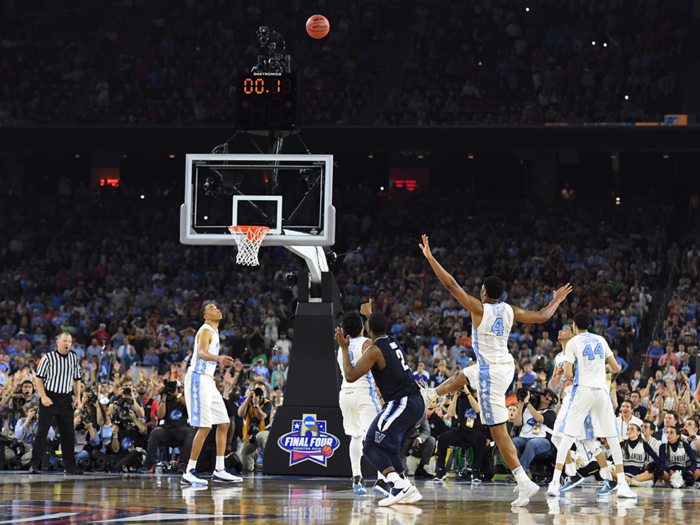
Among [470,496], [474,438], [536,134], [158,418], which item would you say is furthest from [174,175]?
[470,496]

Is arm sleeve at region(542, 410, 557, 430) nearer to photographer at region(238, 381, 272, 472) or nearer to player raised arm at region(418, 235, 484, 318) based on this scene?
photographer at region(238, 381, 272, 472)

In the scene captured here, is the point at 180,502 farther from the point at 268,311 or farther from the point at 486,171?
the point at 486,171

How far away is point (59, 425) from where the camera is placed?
44.9ft

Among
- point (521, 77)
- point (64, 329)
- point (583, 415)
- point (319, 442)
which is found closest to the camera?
point (583, 415)

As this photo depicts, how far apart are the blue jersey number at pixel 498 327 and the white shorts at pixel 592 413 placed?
167 centimetres

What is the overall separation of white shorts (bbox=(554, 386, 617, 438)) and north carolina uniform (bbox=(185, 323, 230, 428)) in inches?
160

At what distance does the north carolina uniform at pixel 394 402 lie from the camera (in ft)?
30.6

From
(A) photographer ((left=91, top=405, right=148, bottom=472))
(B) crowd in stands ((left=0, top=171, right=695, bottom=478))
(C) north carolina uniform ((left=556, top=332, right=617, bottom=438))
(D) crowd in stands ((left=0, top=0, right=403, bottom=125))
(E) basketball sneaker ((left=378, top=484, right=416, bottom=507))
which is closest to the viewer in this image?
(E) basketball sneaker ((left=378, top=484, right=416, bottom=507))

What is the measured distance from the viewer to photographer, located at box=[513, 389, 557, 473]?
13430mm

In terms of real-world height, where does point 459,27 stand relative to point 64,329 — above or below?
above

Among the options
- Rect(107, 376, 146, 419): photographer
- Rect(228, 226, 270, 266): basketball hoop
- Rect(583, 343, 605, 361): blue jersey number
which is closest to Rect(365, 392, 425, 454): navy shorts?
Rect(583, 343, 605, 361): blue jersey number

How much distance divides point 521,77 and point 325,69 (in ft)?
20.1

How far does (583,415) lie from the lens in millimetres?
10594

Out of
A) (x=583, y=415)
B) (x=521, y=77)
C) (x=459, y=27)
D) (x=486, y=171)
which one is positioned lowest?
(x=583, y=415)
